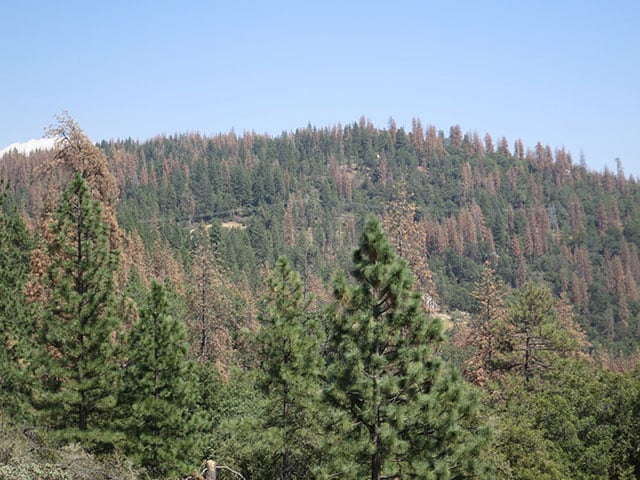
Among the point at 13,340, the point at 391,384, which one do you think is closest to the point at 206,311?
the point at 13,340

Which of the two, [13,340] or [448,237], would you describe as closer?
[13,340]

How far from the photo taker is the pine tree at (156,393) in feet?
65.0

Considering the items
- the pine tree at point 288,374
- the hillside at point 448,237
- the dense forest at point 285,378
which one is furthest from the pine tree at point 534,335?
the hillside at point 448,237

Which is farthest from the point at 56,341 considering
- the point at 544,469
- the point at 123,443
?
the point at 544,469

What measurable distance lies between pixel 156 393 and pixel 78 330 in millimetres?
3234

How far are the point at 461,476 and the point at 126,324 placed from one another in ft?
50.9

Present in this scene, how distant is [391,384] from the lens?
553 inches

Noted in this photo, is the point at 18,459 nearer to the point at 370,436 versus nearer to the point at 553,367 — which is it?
the point at 370,436

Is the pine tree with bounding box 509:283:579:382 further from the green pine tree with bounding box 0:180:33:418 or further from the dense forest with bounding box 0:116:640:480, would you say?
the green pine tree with bounding box 0:180:33:418

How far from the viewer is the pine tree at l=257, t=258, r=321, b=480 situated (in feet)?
62.2

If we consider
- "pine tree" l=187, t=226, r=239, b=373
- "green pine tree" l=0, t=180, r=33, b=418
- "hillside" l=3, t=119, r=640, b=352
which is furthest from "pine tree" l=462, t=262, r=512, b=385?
"hillside" l=3, t=119, r=640, b=352

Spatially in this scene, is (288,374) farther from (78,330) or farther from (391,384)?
(78,330)

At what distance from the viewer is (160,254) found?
8425 centimetres

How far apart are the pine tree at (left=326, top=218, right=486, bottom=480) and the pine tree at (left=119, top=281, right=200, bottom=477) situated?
7.39 metres
